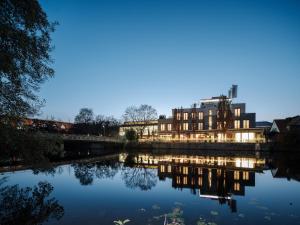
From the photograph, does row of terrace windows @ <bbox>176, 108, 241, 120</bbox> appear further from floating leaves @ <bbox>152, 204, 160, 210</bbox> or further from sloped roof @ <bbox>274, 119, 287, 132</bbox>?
floating leaves @ <bbox>152, 204, 160, 210</bbox>

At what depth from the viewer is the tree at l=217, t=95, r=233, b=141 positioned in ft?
244

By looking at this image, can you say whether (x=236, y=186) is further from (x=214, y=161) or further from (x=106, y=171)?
(x=214, y=161)

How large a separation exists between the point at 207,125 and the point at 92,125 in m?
48.9

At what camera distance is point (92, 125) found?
4333 inches

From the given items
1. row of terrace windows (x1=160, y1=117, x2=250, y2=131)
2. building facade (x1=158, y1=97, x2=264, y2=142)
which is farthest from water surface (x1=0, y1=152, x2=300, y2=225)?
row of terrace windows (x1=160, y1=117, x2=250, y2=131)

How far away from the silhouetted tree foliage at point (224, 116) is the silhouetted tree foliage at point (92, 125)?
163 feet

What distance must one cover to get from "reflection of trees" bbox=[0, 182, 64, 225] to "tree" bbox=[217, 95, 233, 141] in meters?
64.6

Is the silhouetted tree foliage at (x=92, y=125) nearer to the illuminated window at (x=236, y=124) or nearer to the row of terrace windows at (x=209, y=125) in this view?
the row of terrace windows at (x=209, y=125)

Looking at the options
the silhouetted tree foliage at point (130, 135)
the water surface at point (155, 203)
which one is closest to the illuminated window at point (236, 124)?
the silhouetted tree foliage at point (130, 135)

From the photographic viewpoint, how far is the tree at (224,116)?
7450cm

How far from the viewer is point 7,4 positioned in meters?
11.4

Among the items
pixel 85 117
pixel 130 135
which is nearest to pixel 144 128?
pixel 130 135

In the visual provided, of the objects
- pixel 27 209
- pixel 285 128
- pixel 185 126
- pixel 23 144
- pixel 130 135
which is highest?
pixel 185 126

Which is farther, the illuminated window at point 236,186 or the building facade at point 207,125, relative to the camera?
the building facade at point 207,125
